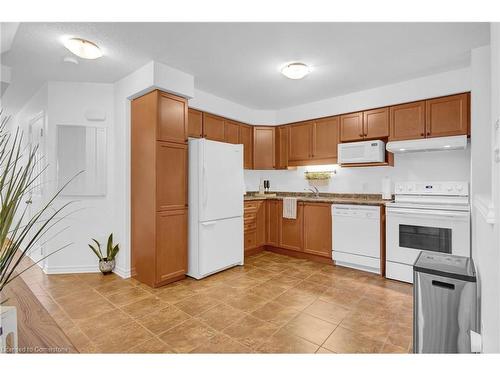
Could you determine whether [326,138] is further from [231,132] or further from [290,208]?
[231,132]

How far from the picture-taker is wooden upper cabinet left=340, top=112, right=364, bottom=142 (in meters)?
3.78

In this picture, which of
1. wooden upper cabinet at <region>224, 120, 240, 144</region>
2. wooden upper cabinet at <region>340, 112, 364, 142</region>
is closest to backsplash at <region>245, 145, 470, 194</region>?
wooden upper cabinet at <region>340, 112, 364, 142</region>

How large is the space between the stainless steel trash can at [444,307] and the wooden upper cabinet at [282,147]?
3125 millimetres

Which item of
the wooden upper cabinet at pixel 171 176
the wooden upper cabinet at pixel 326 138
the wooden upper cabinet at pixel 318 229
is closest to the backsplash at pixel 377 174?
the wooden upper cabinet at pixel 326 138

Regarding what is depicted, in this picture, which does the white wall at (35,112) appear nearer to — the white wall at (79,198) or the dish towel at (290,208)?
the white wall at (79,198)

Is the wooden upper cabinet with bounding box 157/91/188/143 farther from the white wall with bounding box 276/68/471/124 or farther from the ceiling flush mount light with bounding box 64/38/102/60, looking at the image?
the white wall with bounding box 276/68/471/124

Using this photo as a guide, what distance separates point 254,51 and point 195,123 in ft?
4.82

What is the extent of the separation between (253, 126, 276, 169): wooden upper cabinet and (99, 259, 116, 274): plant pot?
269 centimetres

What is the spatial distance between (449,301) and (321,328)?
945 millimetres

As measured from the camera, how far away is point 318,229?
388 cm

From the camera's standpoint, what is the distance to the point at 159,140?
2949 millimetres

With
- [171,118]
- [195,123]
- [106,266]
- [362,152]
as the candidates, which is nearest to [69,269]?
[106,266]

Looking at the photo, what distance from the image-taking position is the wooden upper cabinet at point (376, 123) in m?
3.56
